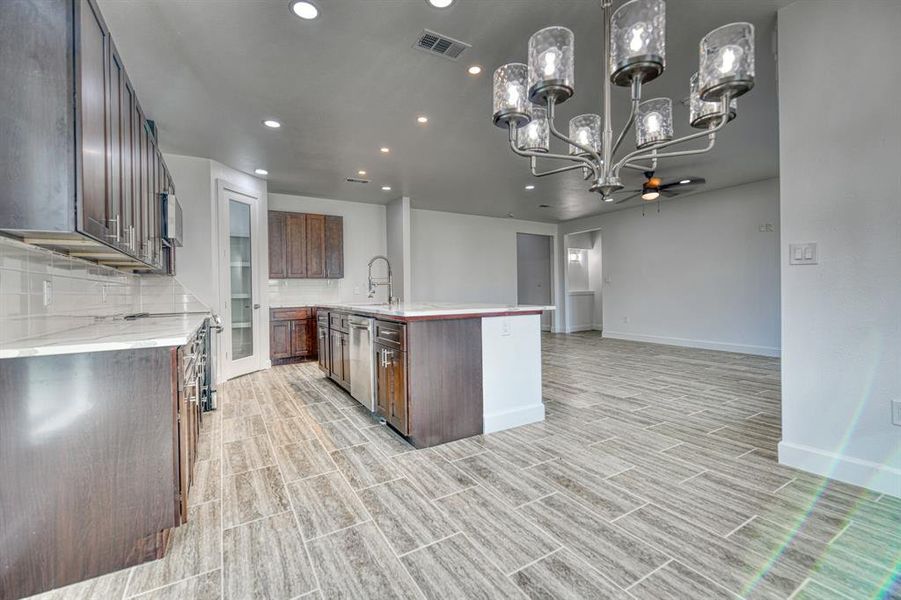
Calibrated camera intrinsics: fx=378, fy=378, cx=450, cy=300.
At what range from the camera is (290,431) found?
3.02 m

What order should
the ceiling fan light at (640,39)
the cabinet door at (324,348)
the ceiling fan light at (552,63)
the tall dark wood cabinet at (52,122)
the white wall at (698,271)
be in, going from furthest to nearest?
the white wall at (698,271), the cabinet door at (324,348), the ceiling fan light at (552,63), the ceiling fan light at (640,39), the tall dark wood cabinet at (52,122)

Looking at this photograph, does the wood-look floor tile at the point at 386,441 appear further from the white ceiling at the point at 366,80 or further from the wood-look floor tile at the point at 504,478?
the white ceiling at the point at 366,80

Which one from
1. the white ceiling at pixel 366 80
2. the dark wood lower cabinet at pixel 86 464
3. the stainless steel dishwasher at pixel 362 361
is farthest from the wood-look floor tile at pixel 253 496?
the white ceiling at pixel 366 80

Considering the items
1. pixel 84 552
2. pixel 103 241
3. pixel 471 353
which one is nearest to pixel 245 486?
pixel 84 552

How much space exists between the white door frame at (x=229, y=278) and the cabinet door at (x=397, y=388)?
2915 millimetres

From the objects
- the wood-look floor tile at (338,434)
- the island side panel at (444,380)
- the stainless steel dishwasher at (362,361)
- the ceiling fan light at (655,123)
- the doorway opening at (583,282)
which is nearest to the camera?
the ceiling fan light at (655,123)

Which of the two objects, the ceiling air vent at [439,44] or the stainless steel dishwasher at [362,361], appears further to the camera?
the stainless steel dishwasher at [362,361]

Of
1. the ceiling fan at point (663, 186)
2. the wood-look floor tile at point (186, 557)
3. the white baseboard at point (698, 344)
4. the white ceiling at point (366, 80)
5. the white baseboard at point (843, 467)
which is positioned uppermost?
the white ceiling at point (366, 80)

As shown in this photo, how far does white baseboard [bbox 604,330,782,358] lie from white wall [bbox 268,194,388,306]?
505 cm

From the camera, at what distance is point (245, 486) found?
7.14 ft

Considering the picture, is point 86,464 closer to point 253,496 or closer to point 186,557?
point 186,557

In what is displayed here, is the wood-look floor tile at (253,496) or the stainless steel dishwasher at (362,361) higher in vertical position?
the stainless steel dishwasher at (362,361)

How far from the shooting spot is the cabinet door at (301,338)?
228 inches

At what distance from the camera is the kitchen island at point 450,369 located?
8.66 feet
